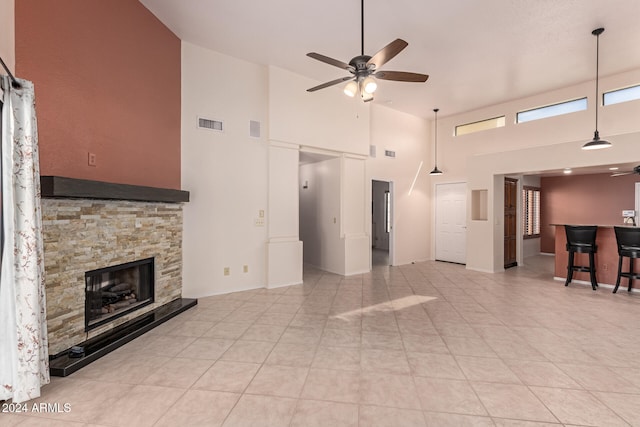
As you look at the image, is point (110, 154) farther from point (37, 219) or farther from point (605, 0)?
point (605, 0)

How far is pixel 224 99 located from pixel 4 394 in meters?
4.28

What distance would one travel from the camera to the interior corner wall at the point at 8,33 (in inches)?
86.2

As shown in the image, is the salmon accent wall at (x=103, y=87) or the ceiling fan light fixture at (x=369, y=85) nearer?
the salmon accent wall at (x=103, y=87)

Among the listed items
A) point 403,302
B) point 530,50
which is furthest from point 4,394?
point 530,50

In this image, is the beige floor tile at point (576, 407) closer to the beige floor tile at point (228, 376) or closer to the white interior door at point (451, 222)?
the beige floor tile at point (228, 376)

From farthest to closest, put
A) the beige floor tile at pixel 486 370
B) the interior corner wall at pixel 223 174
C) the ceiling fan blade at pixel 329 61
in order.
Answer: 1. the interior corner wall at pixel 223 174
2. the ceiling fan blade at pixel 329 61
3. the beige floor tile at pixel 486 370

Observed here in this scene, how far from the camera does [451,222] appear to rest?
26.0ft

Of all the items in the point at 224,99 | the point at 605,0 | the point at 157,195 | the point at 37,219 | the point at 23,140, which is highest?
the point at 605,0

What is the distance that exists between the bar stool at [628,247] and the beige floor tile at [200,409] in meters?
6.21

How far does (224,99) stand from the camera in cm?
488

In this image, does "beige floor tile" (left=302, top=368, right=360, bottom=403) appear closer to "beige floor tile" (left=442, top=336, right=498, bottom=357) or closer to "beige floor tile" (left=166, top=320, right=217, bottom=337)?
"beige floor tile" (left=442, top=336, right=498, bottom=357)

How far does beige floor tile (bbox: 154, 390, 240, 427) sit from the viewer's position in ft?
6.31

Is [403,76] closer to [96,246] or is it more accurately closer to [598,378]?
[598,378]

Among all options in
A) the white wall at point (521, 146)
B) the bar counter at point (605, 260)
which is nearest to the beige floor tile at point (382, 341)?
the white wall at point (521, 146)
